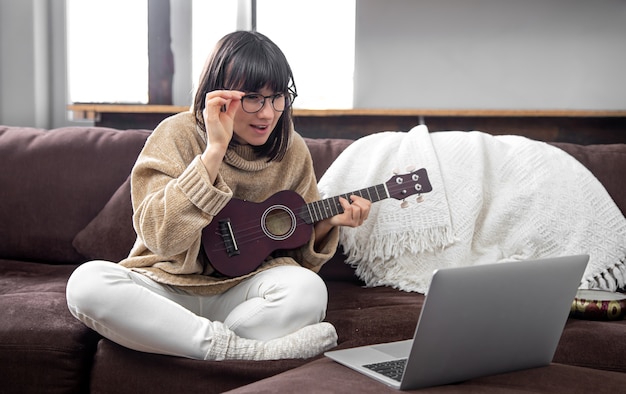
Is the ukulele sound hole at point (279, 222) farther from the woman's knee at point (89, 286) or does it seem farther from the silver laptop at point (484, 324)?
the silver laptop at point (484, 324)

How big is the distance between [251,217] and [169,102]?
5.17 feet

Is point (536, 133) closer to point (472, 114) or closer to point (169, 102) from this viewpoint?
point (472, 114)

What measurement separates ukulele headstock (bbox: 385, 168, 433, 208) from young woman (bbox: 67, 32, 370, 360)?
86 millimetres

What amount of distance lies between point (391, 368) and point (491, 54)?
197cm

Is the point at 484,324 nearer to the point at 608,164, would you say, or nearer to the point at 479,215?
the point at 479,215

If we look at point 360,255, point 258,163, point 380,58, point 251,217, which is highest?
point 380,58

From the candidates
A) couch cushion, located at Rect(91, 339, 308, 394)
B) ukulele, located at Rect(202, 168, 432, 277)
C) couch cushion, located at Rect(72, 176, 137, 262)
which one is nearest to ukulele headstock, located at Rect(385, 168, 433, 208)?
ukulele, located at Rect(202, 168, 432, 277)

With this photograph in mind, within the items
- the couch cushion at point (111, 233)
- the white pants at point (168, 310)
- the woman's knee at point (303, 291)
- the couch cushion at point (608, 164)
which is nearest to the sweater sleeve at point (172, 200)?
the white pants at point (168, 310)

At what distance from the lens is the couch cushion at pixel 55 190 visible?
2.09m

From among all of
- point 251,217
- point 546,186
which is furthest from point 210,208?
point 546,186

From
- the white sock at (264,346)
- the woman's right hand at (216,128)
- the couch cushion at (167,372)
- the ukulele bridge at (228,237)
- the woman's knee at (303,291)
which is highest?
the woman's right hand at (216,128)

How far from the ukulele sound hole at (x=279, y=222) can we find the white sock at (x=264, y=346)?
0.85 feet

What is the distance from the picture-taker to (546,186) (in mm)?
1907

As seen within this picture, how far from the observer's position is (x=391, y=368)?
1161mm
